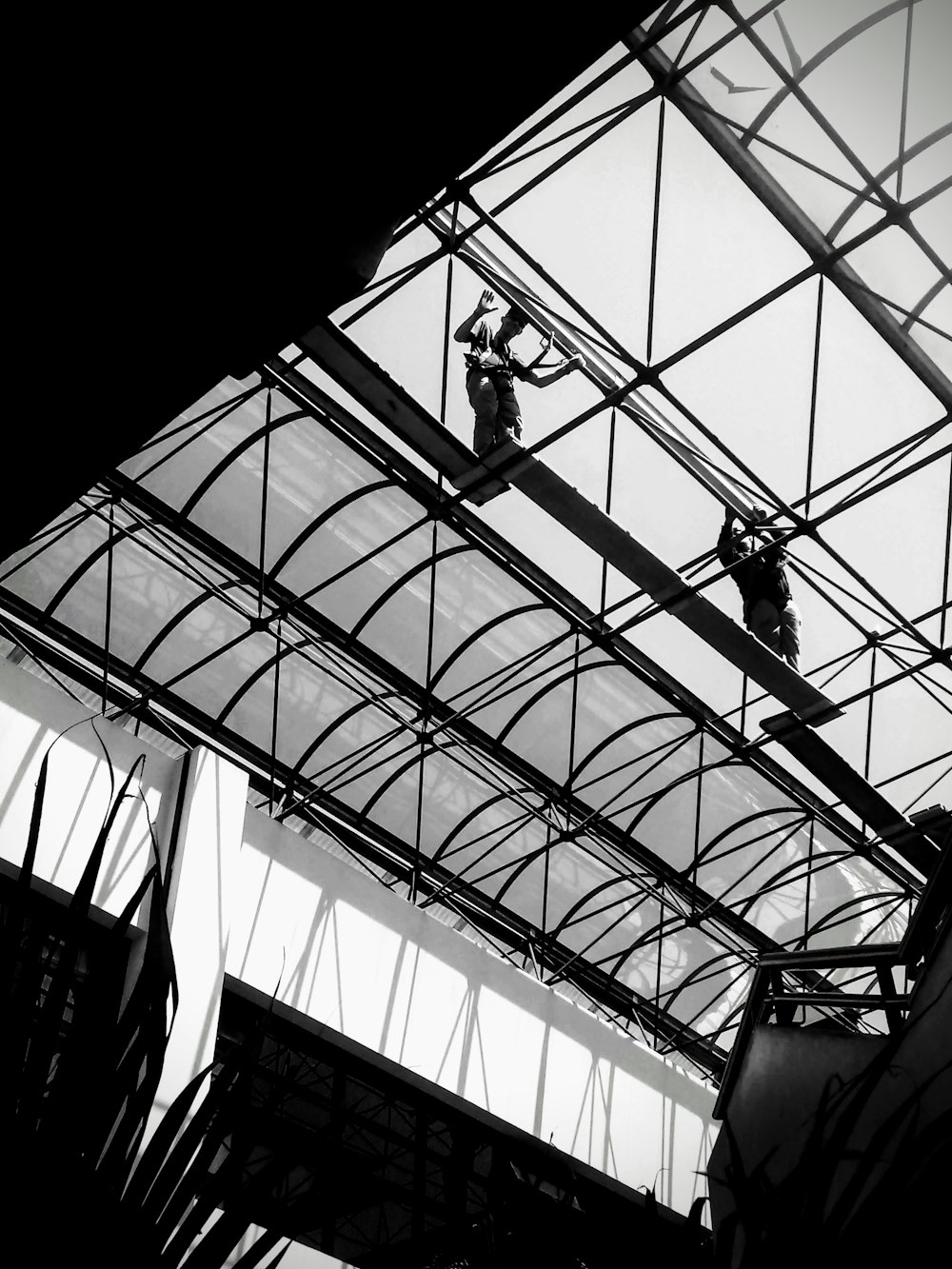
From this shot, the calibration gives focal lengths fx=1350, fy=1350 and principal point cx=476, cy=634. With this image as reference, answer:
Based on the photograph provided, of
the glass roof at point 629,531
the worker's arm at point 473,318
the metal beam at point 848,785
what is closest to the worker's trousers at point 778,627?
the glass roof at point 629,531

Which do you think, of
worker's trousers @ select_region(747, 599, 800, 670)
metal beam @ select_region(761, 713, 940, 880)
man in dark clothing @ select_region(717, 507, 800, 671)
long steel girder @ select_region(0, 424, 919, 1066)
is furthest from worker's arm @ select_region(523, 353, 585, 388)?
long steel girder @ select_region(0, 424, 919, 1066)

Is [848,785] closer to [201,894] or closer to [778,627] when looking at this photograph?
[778,627]

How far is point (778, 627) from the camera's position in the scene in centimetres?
1686

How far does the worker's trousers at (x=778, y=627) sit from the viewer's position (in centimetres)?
1673

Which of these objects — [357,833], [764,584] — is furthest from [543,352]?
[357,833]

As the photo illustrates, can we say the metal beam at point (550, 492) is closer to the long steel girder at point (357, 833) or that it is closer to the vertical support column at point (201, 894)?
the vertical support column at point (201, 894)

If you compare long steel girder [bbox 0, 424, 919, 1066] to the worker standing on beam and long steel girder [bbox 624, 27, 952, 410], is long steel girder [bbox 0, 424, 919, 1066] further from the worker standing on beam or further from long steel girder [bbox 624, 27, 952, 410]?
long steel girder [bbox 624, 27, 952, 410]

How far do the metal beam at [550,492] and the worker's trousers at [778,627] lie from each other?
22cm

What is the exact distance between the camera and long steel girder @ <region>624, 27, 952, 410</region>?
552 inches

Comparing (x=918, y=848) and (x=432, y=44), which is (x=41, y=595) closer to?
(x=918, y=848)

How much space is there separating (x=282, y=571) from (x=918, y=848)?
32.8 feet

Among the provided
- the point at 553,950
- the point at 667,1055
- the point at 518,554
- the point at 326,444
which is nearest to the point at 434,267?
the point at 326,444

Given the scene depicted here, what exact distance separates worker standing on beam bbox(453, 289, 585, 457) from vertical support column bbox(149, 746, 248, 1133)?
538cm

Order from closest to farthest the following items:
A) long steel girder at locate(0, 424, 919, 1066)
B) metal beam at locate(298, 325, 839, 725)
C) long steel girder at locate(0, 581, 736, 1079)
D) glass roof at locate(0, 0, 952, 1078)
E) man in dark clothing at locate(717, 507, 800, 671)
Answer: glass roof at locate(0, 0, 952, 1078)
metal beam at locate(298, 325, 839, 725)
man in dark clothing at locate(717, 507, 800, 671)
long steel girder at locate(0, 424, 919, 1066)
long steel girder at locate(0, 581, 736, 1079)
